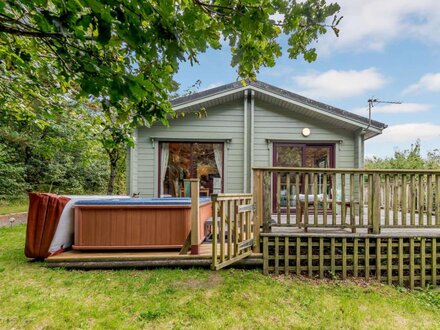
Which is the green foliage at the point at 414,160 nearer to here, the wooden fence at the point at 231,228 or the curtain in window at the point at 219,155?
the curtain in window at the point at 219,155

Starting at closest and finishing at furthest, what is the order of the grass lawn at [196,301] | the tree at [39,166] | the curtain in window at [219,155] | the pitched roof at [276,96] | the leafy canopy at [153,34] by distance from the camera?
the leafy canopy at [153,34]
the grass lawn at [196,301]
the pitched roof at [276,96]
the curtain in window at [219,155]
the tree at [39,166]

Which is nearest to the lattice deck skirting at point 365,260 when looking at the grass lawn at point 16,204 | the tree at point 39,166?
the tree at point 39,166

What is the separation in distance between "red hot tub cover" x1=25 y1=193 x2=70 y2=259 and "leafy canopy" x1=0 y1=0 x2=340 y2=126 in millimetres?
2097

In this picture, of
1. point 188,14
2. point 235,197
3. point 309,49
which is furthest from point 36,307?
point 309,49

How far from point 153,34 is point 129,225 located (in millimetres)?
3108

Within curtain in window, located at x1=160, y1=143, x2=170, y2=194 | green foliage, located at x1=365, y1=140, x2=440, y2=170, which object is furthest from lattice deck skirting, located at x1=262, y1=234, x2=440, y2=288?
green foliage, located at x1=365, y1=140, x2=440, y2=170

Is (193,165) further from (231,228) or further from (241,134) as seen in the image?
(231,228)

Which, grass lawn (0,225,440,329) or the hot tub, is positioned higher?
the hot tub

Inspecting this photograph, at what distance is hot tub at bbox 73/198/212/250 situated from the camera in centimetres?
414

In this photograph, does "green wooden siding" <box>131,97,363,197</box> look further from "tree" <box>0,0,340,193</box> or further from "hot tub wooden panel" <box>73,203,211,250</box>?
"tree" <box>0,0,340,193</box>

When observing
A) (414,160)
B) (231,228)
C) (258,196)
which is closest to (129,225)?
(231,228)

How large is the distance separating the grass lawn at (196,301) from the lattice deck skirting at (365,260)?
0.68 feet

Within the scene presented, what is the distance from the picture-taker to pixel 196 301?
2961 millimetres

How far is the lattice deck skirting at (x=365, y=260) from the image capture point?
147 inches
